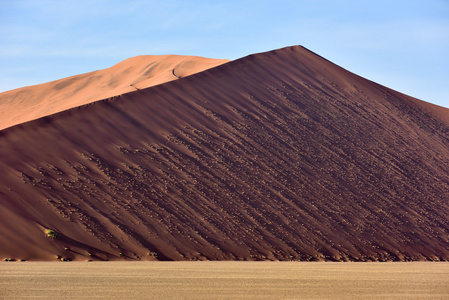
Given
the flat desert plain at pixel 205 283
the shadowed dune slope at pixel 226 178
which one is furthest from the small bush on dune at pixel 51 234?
the flat desert plain at pixel 205 283

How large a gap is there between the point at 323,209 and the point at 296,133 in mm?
7317

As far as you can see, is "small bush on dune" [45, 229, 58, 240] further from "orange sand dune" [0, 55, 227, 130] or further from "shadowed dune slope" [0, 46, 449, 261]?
"orange sand dune" [0, 55, 227, 130]

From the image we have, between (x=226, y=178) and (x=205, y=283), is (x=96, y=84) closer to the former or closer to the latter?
(x=226, y=178)

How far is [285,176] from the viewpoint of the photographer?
3058 centimetres

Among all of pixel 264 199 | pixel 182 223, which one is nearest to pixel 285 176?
pixel 264 199

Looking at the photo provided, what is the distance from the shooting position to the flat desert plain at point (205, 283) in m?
11.7

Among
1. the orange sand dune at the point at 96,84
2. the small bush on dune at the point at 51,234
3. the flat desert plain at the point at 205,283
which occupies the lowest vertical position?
the small bush on dune at the point at 51,234

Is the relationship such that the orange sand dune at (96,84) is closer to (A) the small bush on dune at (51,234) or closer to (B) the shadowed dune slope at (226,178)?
(B) the shadowed dune slope at (226,178)

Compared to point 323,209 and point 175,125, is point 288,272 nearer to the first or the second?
point 323,209

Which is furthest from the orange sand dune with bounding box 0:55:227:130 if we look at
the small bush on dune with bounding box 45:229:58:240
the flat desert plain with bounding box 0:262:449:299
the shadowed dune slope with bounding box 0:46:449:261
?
the flat desert plain with bounding box 0:262:449:299

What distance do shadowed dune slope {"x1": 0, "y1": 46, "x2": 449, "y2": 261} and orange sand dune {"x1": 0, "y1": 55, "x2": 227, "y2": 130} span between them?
578 centimetres

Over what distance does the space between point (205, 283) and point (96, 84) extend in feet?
118

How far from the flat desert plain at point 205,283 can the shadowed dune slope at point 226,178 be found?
5260 mm

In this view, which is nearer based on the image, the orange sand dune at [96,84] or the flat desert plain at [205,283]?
the flat desert plain at [205,283]
